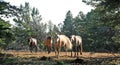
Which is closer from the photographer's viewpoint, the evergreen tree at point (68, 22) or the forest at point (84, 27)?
the forest at point (84, 27)

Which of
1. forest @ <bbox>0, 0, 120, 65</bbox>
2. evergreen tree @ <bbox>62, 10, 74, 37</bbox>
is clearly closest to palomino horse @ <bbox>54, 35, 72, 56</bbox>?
forest @ <bbox>0, 0, 120, 65</bbox>

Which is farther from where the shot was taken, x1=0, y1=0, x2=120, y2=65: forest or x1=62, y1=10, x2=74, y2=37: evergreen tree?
x1=62, y1=10, x2=74, y2=37: evergreen tree

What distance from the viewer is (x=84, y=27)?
8388 centimetres

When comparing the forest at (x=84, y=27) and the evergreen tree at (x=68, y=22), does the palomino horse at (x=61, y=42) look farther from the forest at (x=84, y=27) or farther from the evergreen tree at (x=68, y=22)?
the evergreen tree at (x=68, y=22)

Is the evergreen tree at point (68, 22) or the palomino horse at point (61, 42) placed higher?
the evergreen tree at point (68, 22)

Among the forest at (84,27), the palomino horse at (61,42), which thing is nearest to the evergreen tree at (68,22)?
the forest at (84,27)

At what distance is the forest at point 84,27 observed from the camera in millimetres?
28391

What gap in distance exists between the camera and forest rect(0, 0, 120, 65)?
2839 centimetres

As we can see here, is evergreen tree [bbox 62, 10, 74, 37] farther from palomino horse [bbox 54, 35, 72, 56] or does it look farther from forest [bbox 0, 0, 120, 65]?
palomino horse [bbox 54, 35, 72, 56]

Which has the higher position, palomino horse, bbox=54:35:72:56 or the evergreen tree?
the evergreen tree

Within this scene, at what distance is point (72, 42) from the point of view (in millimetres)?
27141

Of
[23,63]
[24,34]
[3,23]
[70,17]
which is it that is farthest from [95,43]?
[70,17]

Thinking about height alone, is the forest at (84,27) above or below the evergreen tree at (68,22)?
below

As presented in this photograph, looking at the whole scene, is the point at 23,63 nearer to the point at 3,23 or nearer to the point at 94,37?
the point at 3,23
